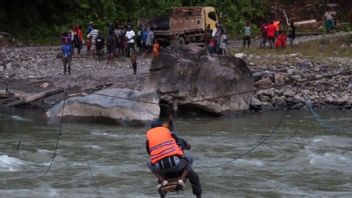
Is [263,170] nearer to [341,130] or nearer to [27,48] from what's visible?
[341,130]

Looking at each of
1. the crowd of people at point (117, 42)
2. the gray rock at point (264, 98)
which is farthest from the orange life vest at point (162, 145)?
the crowd of people at point (117, 42)

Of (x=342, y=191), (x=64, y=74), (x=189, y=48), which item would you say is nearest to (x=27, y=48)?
(x=64, y=74)

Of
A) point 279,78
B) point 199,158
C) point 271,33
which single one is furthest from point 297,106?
point 199,158

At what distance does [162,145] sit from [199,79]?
14.4 meters

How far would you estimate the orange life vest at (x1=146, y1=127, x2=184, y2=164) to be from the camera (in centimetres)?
1105

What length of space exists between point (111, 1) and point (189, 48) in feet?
51.5

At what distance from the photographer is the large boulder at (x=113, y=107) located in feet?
74.4

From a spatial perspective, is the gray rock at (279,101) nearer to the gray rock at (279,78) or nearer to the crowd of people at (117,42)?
the gray rock at (279,78)

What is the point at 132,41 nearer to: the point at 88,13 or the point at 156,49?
the point at 156,49

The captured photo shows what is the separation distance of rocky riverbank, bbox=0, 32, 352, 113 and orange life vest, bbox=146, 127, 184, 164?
1477cm

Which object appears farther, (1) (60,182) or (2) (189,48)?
(2) (189,48)

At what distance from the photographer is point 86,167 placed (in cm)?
1655

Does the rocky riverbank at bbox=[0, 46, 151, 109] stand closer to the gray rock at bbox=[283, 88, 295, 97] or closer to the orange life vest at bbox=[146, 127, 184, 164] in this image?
the gray rock at bbox=[283, 88, 295, 97]

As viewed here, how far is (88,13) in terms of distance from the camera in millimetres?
40625
